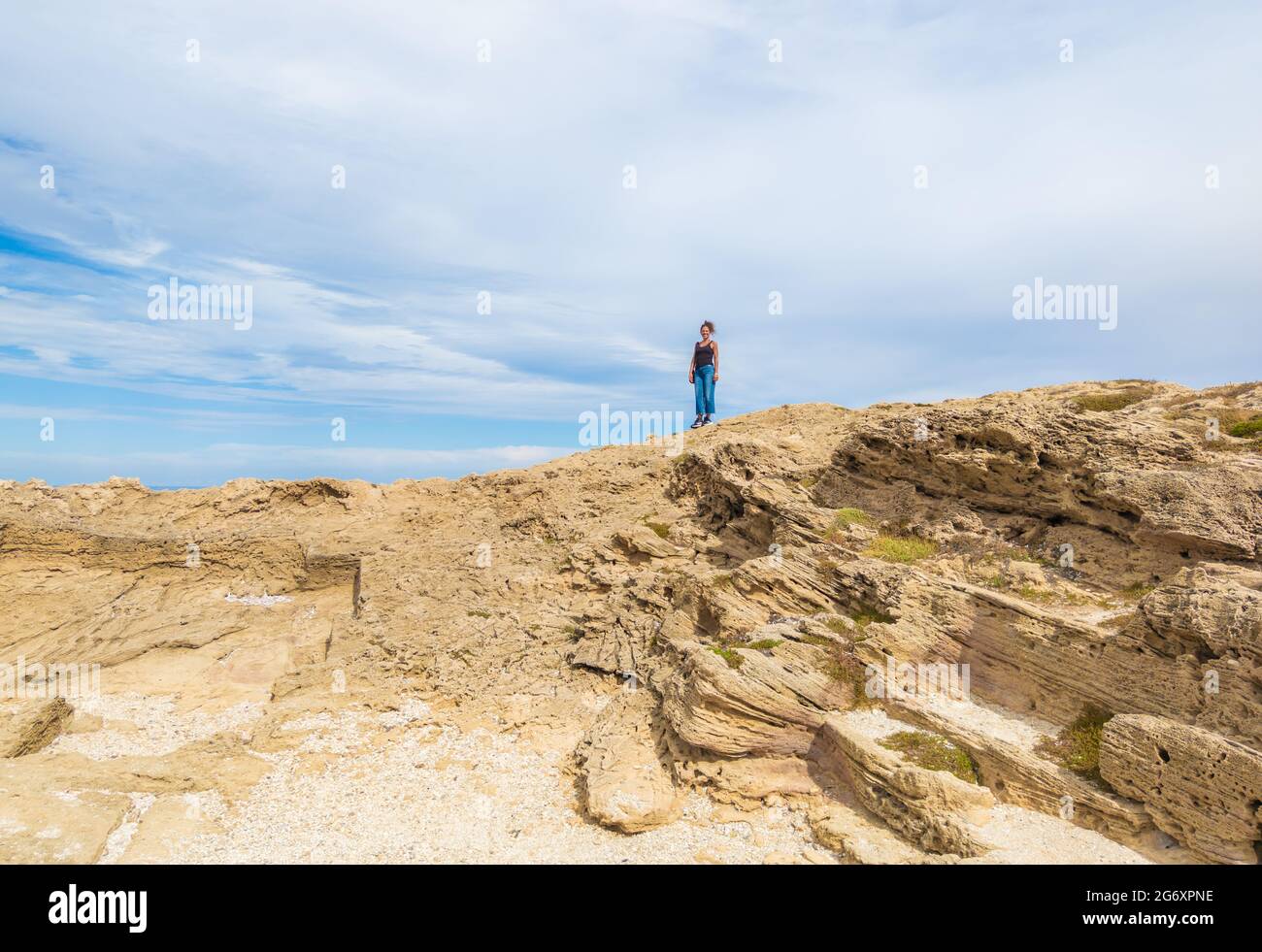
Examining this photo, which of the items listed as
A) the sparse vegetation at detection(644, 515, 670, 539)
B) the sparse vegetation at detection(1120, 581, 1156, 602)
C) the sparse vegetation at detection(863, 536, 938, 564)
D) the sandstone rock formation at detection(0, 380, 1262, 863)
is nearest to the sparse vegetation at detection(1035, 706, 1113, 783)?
the sandstone rock formation at detection(0, 380, 1262, 863)

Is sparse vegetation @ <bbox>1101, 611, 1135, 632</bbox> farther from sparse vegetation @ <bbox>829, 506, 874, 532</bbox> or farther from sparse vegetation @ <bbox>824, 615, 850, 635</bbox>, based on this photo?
Answer: sparse vegetation @ <bbox>829, 506, 874, 532</bbox>

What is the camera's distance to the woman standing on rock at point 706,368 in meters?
30.8

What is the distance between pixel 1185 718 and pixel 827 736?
618cm

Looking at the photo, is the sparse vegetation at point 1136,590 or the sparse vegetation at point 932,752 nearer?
the sparse vegetation at point 932,752

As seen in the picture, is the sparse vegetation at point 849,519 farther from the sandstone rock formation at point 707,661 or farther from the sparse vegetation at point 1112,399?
the sparse vegetation at point 1112,399

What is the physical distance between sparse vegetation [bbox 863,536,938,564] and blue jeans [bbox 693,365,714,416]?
1373cm

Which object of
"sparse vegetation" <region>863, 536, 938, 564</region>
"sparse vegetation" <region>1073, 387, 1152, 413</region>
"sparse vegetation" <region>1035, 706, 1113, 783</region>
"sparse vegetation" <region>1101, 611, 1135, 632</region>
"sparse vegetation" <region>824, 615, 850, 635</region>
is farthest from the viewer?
"sparse vegetation" <region>1073, 387, 1152, 413</region>

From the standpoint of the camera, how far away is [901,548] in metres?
18.7

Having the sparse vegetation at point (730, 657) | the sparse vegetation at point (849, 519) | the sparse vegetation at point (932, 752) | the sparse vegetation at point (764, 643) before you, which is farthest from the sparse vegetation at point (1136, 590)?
the sparse vegetation at point (730, 657)

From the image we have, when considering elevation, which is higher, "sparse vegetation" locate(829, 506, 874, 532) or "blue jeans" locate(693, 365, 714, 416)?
"blue jeans" locate(693, 365, 714, 416)

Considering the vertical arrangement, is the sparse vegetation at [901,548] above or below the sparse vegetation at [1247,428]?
below


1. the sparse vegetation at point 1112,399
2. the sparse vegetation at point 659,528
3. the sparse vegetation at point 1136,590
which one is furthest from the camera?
the sparse vegetation at point 659,528

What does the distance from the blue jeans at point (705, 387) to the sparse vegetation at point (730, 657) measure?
17.1m

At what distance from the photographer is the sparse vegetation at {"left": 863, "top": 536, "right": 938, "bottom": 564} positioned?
18406mm
